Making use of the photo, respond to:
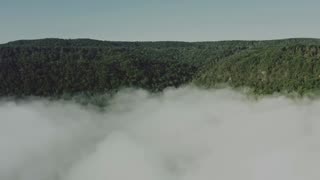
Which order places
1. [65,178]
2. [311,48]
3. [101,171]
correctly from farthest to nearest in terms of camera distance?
1. [311,48]
2. [101,171]
3. [65,178]

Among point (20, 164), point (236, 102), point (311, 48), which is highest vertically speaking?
point (311, 48)

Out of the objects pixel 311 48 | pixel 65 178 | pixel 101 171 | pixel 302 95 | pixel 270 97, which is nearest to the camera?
pixel 65 178

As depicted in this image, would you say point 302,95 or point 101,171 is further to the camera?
point 302,95

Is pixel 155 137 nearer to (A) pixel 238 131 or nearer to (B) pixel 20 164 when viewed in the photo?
(A) pixel 238 131

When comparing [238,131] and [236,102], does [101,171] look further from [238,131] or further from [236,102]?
[236,102]

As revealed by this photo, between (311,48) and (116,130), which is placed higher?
(311,48)

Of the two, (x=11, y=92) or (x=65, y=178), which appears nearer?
(x=65, y=178)

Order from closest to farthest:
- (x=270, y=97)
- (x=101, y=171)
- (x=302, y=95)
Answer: (x=101, y=171) → (x=302, y=95) → (x=270, y=97)

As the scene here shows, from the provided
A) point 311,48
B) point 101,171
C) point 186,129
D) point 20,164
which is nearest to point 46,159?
point 20,164

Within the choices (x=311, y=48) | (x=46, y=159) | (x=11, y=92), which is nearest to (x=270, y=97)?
(x=311, y=48)
